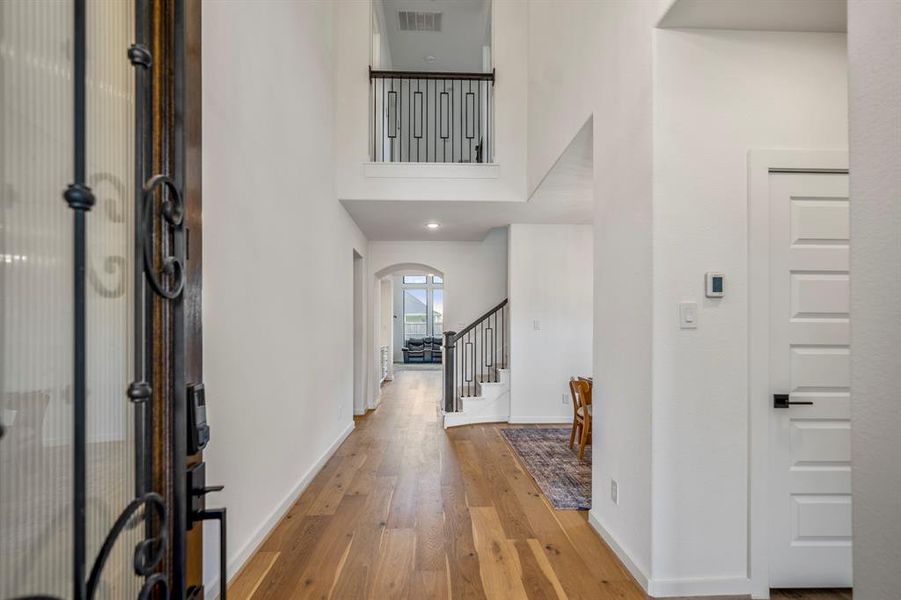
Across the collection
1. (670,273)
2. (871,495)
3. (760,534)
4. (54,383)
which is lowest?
(760,534)

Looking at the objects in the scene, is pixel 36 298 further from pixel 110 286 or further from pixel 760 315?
pixel 760 315

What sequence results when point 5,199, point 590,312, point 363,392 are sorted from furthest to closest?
point 363,392
point 590,312
point 5,199

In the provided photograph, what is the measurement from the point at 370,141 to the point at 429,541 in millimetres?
4028

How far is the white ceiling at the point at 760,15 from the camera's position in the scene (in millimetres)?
1879

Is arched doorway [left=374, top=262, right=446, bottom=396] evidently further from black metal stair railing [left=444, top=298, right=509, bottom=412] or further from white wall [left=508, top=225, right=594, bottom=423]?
white wall [left=508, top=225, right=594, bottom=423]

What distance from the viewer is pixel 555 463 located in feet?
13.3

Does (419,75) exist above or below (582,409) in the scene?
above

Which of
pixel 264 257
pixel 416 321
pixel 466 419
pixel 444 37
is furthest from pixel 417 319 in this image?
pixel 264 257

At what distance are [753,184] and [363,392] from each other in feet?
17.2

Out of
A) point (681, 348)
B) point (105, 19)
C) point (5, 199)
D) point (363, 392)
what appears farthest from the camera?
point (363, 392)

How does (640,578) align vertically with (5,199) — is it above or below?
below

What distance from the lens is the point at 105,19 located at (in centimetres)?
88

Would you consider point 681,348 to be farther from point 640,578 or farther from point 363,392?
point 363,392

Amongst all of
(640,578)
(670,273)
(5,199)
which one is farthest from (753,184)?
(5,199)
